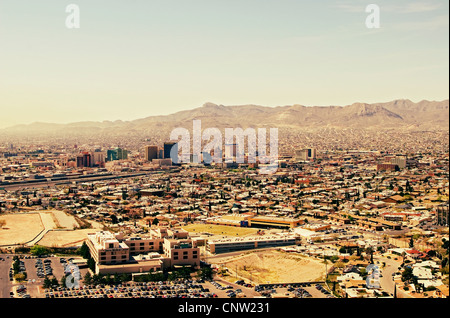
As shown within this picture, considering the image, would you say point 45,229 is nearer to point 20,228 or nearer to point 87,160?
point 20,228

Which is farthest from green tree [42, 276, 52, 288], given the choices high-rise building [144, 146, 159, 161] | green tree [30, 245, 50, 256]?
high-rise building [144, 146, 159, 161]

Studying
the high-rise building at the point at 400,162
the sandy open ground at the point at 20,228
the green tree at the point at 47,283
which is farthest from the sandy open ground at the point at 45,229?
the high-rise building at the point at 400,162

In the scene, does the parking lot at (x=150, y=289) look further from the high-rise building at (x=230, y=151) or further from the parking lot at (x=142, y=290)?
the high-rise building at (x=230, y=151)

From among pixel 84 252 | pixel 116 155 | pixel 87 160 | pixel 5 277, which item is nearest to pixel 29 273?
pixel 5 277

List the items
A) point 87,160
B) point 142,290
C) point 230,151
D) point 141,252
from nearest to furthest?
point 142,290 → point 141,252 → point 87,160 → point 230,151

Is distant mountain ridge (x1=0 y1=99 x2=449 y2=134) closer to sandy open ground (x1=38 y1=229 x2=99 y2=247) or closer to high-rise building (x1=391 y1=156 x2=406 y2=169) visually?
high-rise building (x1=391 y1=156 x2=406 y2=169)
